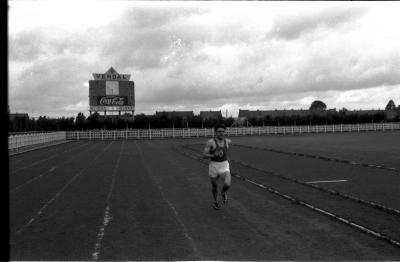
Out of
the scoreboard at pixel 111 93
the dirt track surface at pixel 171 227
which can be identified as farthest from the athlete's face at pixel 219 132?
the scoreboard at pixel 111 93

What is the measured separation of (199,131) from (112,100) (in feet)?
43.7

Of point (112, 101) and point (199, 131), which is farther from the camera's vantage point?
point (199, 131)

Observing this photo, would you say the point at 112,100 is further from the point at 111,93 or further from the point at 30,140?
the point at 30,140

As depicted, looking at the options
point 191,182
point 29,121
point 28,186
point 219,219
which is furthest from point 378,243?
point 29,121

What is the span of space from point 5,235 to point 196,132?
59.6 meters

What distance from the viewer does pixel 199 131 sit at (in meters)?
62.3

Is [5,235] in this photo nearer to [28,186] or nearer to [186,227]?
[186,227]

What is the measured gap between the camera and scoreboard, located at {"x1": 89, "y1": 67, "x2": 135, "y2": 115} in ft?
200

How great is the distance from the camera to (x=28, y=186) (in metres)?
12.9

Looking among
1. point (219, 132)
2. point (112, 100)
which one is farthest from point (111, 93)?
point (219, 132)

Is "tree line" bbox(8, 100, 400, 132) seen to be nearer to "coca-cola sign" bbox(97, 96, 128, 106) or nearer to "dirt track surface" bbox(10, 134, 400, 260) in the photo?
"coca-cola sign" bbox(97, 96, 128, 106)

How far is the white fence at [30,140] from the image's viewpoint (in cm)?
3119

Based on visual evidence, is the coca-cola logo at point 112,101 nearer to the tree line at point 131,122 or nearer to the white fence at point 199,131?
the tree line at point 131,122

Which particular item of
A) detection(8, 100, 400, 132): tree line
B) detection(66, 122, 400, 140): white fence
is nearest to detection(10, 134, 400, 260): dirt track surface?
detection(66, 122, 400, 140): white fence
